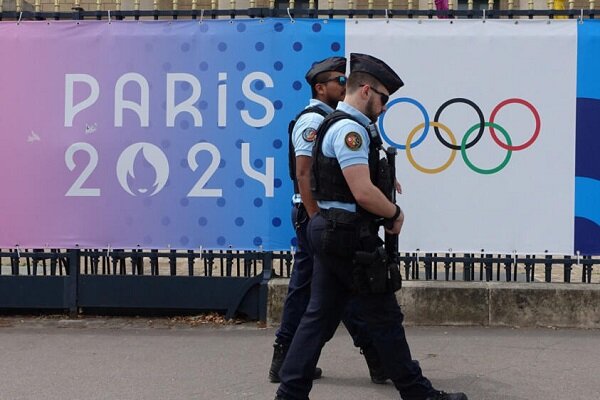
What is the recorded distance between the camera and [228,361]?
4879 millimetres

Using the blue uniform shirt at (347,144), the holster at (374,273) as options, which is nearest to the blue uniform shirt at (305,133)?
the blue uniform shirt at (347,144)

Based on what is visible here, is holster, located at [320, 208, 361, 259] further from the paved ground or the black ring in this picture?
the black ring

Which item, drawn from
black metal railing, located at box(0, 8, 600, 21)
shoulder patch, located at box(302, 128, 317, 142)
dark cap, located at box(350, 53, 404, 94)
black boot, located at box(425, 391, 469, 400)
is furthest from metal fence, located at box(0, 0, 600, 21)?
black boot, located at box(425, 391, 469, 400)

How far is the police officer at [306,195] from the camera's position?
13.1 ft

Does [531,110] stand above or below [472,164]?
above

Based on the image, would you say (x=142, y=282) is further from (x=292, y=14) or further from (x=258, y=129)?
(x=292, y=14)

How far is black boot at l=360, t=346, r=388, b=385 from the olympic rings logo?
5.99 ft

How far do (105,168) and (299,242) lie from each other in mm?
2247

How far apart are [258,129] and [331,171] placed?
224 cm

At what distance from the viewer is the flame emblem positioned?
18.9ft

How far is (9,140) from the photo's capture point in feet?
19.2

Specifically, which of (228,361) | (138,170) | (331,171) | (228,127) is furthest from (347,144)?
(138,170)

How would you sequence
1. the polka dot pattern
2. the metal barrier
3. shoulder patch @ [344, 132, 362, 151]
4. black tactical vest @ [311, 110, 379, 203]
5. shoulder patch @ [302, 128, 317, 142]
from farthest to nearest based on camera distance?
1. the metal barrier
2. the polka dot pattern
3. shoulder patch @ [302, 128, 317, 142]
4. black tactical vest @ [311, 110, 379, 203]
5. shoulder patch @ [344, 132, 362, 151]

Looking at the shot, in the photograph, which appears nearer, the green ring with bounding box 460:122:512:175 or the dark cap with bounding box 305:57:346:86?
the dark cap with bounding box 305:57:346:86
